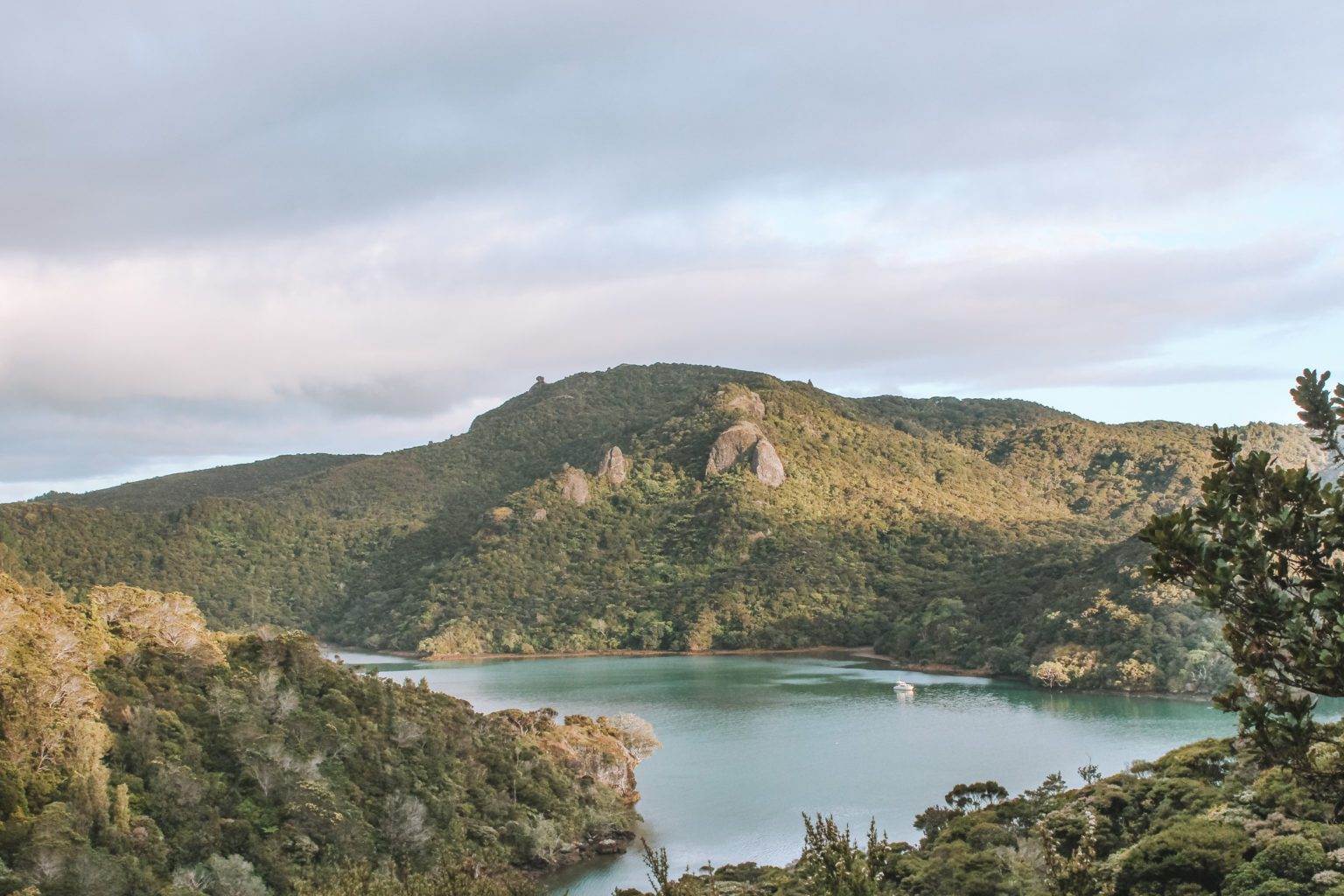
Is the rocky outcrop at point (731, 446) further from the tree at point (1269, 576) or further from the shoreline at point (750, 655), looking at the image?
the tree at point (1269, 576)

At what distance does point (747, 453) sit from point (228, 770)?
104808 mm

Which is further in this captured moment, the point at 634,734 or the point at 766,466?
the point at 766,466

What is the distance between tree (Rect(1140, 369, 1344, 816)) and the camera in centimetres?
734

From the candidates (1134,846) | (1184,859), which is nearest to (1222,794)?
(1134,846)

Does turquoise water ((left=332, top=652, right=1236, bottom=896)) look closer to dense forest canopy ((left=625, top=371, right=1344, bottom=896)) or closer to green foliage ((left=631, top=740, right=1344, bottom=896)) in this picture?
dense forest canopy ((left=625, top=371, right=1344, bottom=896))

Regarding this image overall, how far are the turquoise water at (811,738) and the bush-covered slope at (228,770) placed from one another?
4.22 meters

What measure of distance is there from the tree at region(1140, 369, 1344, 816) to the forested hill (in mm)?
67771

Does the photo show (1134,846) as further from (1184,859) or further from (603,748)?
(603,748)

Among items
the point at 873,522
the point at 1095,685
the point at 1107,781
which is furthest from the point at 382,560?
the point at 1107,781

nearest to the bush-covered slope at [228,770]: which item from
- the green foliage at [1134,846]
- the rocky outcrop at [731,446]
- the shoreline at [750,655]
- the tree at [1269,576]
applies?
the green foliage at [1134,846]

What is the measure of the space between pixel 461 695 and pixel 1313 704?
7023 cm

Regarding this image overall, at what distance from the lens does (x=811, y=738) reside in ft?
184

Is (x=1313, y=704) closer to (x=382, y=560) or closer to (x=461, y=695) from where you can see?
(x=461, y=695)

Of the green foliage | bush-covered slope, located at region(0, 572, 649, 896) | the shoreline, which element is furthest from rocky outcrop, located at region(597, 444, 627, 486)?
the green foliage
